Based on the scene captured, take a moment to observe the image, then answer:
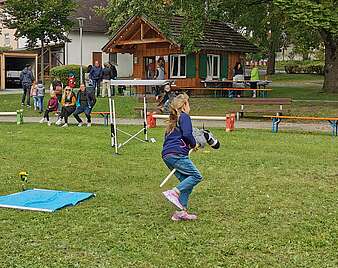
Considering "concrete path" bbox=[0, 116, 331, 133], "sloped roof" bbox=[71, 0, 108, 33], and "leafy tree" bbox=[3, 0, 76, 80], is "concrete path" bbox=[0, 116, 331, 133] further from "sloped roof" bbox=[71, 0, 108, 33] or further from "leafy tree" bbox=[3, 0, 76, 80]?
"sloped roof" bbox=[71, 0, 108, 33]

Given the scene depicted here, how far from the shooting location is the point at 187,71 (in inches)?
1254

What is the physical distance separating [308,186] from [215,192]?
1519 mm

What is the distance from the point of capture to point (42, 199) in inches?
319

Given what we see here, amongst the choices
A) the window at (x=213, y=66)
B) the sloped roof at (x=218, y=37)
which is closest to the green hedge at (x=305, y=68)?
the sloped roof at (x=218, y=37)

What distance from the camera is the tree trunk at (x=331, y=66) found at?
29.0 m

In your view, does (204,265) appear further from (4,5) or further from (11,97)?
(4,5)

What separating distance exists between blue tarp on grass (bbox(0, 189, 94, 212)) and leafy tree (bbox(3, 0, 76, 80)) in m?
32.9

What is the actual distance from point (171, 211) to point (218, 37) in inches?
1059

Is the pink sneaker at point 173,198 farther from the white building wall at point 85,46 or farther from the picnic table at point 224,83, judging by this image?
the white building wall at point 85,46

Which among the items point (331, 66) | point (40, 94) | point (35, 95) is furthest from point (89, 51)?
point (40, 94)

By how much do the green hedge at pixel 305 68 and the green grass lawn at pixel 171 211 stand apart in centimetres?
4267

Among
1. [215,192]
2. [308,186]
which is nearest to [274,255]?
[215,192]

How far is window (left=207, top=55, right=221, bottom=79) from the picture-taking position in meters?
33.0

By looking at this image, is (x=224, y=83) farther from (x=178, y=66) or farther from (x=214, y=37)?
(x=214, y=37)
